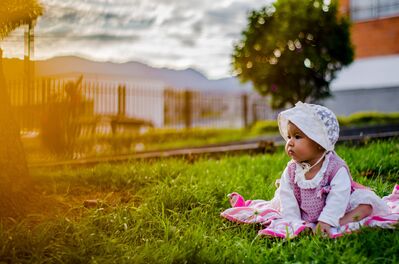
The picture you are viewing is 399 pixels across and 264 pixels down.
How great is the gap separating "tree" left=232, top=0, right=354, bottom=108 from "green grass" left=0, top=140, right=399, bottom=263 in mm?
12913

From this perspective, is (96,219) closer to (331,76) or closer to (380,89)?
(331,76)

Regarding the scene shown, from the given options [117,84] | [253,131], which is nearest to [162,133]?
[117,84]

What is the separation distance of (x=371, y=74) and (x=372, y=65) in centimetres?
40

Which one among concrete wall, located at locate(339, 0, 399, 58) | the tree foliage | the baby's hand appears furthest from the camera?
concrete wall, located at locate(339, 0, 399, 58)

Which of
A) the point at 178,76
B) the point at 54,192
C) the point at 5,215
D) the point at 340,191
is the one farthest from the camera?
the point at 178,76

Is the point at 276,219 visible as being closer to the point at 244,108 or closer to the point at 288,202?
the point at 288,202

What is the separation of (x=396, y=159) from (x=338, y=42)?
1326 cm

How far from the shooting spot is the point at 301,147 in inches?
146

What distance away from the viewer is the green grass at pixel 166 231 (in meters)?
3.11

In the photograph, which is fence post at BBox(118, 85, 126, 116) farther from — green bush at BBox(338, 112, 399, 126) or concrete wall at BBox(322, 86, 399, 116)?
concrete wall at BBox(322, 86, 399, 116)

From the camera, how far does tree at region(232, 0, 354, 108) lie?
18.0m

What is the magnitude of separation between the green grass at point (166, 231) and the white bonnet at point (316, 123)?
24.7 inches

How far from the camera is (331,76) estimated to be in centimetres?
1892

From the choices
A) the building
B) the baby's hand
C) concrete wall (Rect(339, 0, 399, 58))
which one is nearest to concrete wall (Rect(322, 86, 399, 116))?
the building
